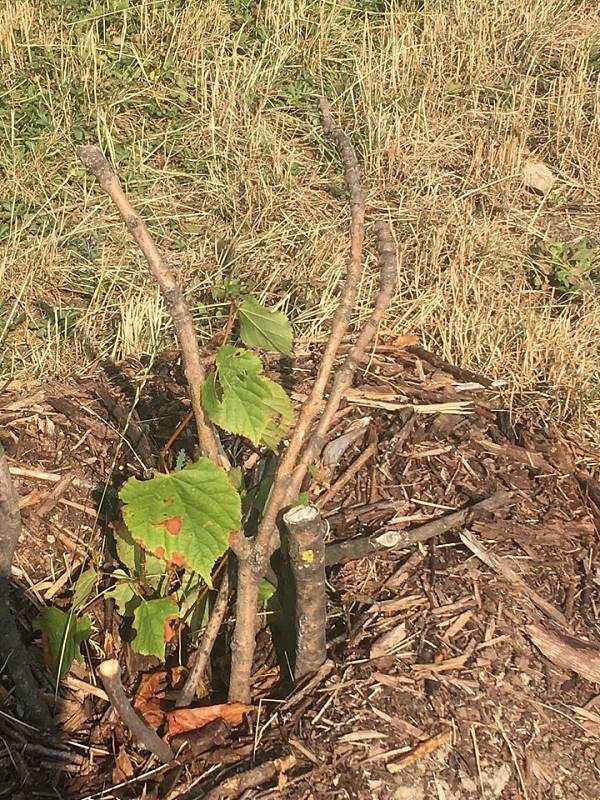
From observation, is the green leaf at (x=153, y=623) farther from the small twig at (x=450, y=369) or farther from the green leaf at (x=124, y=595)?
the small twig at (x=450, y=369)

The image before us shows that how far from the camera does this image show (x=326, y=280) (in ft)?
12.0

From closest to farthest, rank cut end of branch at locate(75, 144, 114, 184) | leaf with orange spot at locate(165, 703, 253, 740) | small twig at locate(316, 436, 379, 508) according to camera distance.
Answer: cut end of branch at locate(75, 144, 114, 184) → leaf with orange spot at locate(165, 703, 253, 740) → small twig at locate(316, 436, 379, 508)

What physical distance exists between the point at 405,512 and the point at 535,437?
62cm

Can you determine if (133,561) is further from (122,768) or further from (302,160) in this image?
(302,160)

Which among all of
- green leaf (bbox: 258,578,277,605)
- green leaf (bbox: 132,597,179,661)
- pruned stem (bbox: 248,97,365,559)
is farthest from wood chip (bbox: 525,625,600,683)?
green leaf (bbox: 132,597,179,661)

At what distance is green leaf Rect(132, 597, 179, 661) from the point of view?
1.99 metres

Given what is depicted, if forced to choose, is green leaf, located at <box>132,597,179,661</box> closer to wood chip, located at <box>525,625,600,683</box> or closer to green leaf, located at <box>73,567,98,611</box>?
green leaf, located at <box>73,567,98,611</box>

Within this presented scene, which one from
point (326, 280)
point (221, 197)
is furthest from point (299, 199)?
point (326, 280)

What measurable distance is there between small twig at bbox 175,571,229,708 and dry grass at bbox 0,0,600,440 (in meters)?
1.45

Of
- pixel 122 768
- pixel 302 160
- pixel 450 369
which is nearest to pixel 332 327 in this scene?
pixel 122 768

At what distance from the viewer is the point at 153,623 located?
2.02 m

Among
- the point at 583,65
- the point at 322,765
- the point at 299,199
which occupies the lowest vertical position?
the point at 322,765

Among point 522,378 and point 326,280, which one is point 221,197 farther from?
point 522,378

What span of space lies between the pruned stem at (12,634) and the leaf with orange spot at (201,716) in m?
0.33
